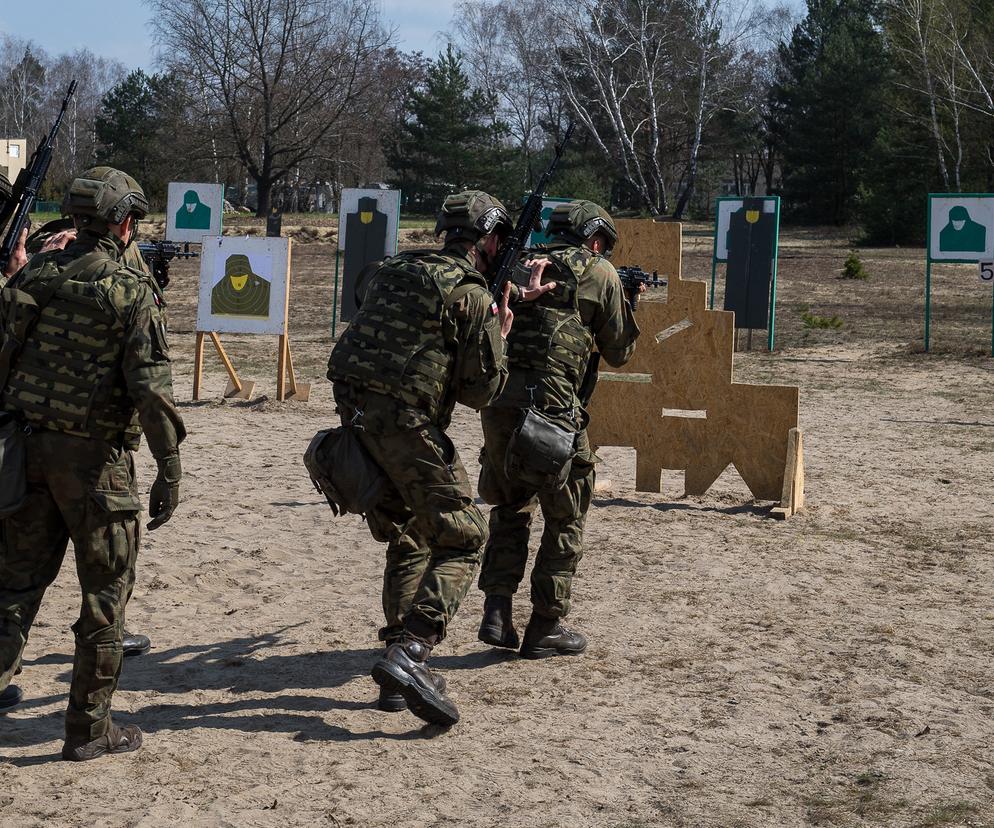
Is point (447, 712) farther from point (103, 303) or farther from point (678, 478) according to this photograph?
point (678, 478)

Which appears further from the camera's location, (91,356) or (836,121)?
(836,121)

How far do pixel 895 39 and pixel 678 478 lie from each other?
3705cm

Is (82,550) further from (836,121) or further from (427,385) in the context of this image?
(836,121)

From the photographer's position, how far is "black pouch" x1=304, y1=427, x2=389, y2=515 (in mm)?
4848

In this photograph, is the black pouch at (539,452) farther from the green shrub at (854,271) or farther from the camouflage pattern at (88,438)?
the green shrub at (854,271)

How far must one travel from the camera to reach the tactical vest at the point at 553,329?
225 inches

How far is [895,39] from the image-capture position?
42688mm

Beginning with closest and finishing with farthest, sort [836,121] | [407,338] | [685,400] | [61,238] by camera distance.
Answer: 1. [407,338]
2. [61,238]
3. [685,400]
4. [836,121]

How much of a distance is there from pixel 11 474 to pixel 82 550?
1.18ft

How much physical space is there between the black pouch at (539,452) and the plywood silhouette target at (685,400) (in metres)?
3.80

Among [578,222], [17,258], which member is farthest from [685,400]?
[17,258]

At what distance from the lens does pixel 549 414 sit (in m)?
5.67

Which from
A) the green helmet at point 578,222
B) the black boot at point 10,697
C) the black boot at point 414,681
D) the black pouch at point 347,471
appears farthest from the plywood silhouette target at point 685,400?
the black boot at point 10,697

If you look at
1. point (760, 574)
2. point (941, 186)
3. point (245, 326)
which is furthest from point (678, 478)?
point (941, 186)
